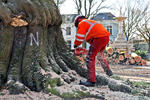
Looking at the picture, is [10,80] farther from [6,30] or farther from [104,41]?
[104,41]

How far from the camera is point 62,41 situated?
4777 mm

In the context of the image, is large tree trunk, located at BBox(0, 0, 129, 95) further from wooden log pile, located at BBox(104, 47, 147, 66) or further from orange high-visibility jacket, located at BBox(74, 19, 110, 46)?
wooden log pile, located at BBox(104, 47, 147, 66)

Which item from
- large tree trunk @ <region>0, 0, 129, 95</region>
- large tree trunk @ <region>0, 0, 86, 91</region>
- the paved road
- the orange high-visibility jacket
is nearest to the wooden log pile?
the paved road

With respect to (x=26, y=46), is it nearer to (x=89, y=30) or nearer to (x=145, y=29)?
(x=89, y=30)

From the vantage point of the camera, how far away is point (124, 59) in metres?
12.2

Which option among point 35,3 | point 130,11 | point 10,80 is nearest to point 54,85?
point 10,80

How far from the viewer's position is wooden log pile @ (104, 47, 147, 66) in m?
11.9

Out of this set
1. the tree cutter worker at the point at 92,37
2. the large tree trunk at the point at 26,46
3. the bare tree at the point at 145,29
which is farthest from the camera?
the bare tree at the point at 145,29

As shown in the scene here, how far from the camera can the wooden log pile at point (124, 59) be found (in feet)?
39.1

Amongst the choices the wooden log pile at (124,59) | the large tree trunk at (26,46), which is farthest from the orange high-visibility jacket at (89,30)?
the wooden log pile at (124,59)

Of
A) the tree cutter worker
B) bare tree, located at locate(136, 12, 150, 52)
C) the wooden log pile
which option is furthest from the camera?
bare tree, located at locate(136, 12, 150, 52)

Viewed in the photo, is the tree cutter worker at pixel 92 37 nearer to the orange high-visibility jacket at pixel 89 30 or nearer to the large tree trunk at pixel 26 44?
the orange high-visibility jacket at pixel 89 30

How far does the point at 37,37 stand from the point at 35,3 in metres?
0.68

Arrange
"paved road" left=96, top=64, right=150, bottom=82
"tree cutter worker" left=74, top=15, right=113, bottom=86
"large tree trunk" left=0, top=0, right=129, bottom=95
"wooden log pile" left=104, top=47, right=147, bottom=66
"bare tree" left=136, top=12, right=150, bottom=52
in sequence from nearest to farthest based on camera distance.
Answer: "large tree trunk" left=0, top=0, right=129, bottom=95
"tree cutter worker" left=74, top=15, right=113, bottom=86
"paved road" left=96, top=64, right=150, bottom=82
"wooden log pile" left=104, top=47, right=147, bottom=66
"bare tree" left=136, top=12, right=150, bottom=52
